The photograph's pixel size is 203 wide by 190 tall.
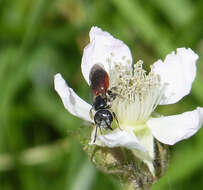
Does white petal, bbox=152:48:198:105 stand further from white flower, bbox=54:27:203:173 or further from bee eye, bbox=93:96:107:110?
bee eye, bbox=93:96:107:110

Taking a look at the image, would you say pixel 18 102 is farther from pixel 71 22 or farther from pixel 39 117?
pixel 71 22

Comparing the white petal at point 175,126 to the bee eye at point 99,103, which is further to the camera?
the bee eye at point 99,103

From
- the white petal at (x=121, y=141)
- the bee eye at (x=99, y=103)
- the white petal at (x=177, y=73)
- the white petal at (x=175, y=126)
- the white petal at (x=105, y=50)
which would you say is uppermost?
the white petal at (x=105, y=50)

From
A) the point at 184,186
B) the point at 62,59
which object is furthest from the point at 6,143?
the point at 184,186

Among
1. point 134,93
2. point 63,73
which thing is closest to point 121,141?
point 134,93

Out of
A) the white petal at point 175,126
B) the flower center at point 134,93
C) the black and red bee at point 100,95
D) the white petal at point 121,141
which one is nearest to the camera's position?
the white petal at point 121,141

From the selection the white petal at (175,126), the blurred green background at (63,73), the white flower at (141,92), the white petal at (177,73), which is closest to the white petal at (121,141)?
the white flower at (141,92)

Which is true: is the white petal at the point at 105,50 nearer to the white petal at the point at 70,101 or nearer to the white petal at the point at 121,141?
the white petal at the point at 70,101
